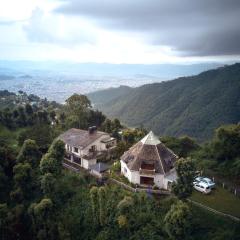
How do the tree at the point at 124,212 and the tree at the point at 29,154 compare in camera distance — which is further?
the tree at the point at 29,154

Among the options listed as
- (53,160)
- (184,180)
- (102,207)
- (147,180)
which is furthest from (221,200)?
(53,160)

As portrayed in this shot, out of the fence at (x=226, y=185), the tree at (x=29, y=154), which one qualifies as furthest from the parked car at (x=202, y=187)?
the tree at (x=29, y=154)

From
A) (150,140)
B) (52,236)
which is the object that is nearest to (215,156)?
(150,140)

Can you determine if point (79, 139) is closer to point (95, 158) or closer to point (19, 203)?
point (95, 158)

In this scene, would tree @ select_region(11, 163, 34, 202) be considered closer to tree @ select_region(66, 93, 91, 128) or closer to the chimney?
the chimney

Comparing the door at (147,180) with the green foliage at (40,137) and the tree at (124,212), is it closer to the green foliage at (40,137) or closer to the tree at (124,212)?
the tree at (124,212)

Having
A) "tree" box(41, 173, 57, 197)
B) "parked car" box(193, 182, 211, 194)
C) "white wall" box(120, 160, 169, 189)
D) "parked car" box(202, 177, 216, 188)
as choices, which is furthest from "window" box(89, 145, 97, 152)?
"parked car" box(202, 177, 216, 188)
